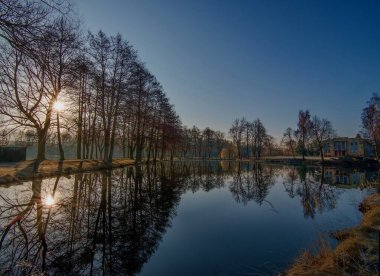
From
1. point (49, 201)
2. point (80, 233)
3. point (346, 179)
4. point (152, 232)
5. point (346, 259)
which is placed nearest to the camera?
point (346, 259)

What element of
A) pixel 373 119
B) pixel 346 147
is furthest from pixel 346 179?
pixel 346 147

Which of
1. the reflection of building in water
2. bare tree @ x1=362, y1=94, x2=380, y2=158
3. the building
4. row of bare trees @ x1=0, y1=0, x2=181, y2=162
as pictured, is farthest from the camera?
the building

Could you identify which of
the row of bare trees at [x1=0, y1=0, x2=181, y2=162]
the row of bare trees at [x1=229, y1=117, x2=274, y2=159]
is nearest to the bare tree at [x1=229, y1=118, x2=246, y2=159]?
the row of bare trees at [x1=229, y1=117, x2=274, y2=159]

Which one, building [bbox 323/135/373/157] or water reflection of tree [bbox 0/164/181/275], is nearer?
water reflection of tree [bbox 0/164/181/275]

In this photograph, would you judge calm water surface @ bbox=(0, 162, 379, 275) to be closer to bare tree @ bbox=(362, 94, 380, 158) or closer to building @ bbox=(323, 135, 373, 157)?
bare tree @ bbox=(362, 94, 380, 158)

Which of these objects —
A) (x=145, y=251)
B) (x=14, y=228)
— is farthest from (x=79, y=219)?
(x=145, y=251)

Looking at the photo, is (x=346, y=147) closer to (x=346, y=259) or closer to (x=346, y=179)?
(x=346, y=179)

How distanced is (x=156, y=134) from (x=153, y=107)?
528 centimetres

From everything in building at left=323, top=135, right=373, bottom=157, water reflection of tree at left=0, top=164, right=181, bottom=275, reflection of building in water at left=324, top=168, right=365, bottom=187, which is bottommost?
reflection of building in water at left=324, top=168, right=365, bottom=187

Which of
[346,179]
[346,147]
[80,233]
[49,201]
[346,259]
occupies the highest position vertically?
[346,147]

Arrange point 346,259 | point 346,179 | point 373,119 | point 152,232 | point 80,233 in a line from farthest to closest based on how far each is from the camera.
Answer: point 373,119 < point 346,179 < point 152,232 < point 80,233 < point 346,259

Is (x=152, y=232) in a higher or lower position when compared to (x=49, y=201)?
lower

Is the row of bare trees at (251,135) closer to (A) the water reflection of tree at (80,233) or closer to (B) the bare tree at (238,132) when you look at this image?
(B) the bare tree at (238,132)

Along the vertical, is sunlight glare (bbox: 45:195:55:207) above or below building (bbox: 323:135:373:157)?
below
